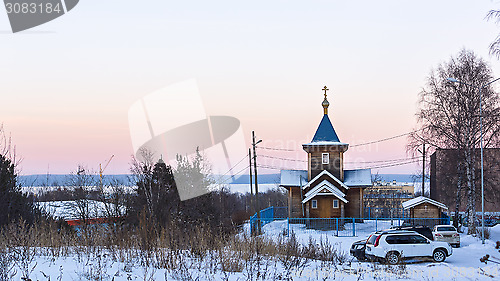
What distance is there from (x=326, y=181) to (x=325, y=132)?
4897mm

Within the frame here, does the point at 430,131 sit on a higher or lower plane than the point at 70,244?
higher

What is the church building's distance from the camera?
37.8 m

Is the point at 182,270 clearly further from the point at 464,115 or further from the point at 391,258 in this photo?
the point at 464,115

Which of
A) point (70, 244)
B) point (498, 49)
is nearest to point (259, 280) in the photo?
point (70, 244)

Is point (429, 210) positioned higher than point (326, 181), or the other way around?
point (326, 181)

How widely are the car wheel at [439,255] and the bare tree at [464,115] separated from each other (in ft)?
46.4

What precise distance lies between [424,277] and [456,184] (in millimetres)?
22891

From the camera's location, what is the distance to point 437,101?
32156 mm

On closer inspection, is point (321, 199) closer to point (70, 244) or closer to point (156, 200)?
point (156, 200)

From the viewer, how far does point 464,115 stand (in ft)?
102

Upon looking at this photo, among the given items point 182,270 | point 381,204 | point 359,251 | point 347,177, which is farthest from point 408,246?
point 381,204

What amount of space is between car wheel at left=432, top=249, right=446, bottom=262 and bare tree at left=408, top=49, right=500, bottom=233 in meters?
14.1

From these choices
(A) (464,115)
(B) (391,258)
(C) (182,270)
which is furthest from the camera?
(A) (464,115)

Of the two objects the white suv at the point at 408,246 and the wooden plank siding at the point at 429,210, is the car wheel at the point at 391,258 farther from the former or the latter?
the wooden plank siding at the point at 429,210
